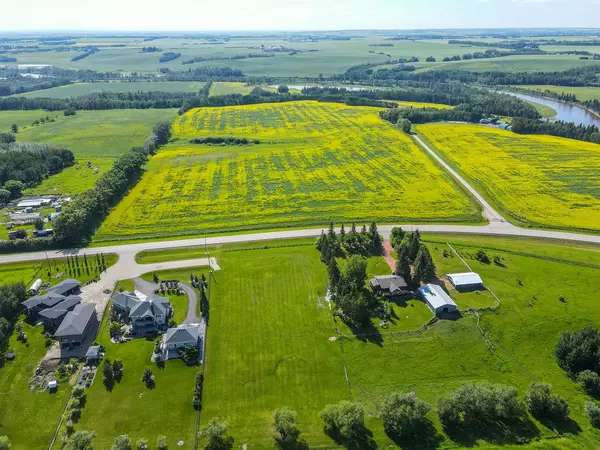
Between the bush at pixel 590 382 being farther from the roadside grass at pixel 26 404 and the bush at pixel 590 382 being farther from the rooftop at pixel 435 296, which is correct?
the roadside grass at pixel 26 404

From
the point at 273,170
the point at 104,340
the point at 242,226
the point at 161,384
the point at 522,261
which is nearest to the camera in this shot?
the point at 161,384

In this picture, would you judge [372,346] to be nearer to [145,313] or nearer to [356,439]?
[356,439]

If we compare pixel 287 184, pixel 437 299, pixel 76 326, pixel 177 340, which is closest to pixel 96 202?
pixel 76 326

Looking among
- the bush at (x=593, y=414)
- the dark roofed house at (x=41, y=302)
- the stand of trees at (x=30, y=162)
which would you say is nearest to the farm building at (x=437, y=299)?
the bush at (x=593, y=414)

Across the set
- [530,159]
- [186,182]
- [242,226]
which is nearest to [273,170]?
[186,182]

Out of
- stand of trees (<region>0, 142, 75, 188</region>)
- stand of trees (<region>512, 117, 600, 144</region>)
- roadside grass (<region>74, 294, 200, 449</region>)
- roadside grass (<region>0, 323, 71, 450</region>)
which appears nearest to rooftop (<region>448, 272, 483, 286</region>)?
roadside grass (<region>74, 294, 200, 449</region>)

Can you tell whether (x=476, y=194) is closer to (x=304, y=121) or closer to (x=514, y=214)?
(x=514, y=214)
